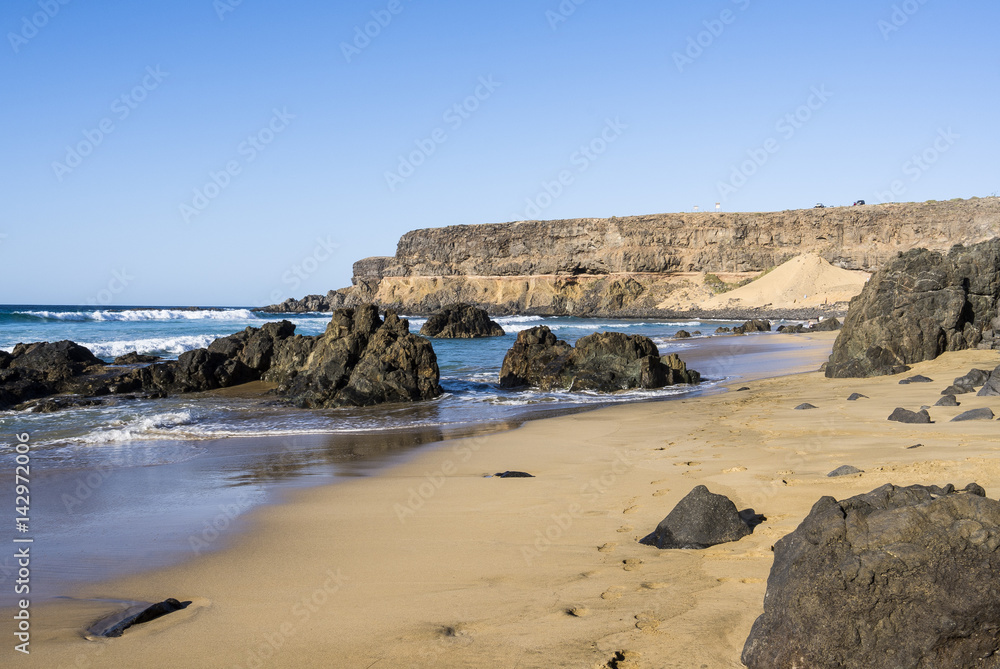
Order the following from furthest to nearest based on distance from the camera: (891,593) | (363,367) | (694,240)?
(694,240) → (363,367) → (891,593)

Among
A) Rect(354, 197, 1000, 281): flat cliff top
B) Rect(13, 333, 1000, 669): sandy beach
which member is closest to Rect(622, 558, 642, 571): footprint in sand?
Rect(13, 333, 1000, 669): sandy beach

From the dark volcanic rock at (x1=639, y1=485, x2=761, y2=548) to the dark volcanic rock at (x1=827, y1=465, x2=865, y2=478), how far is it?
1.37 meters

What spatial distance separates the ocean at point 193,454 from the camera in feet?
16.5

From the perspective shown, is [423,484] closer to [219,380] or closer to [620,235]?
[219,380]

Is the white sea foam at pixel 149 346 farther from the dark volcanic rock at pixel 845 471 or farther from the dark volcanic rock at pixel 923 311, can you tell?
the dark volcanic rock at pixel 845 471

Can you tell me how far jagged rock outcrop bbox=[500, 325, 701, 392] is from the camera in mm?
14938

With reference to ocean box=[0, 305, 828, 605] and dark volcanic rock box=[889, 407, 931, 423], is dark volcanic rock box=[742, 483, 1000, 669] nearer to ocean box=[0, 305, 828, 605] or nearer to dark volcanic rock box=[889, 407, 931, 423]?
ocean box=[0, 305, 828, 605]

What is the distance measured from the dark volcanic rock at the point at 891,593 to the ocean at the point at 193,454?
12.6 feet

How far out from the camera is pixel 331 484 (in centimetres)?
681

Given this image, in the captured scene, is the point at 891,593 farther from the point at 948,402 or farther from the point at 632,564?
the point at 948,402

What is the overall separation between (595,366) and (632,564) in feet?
38.0

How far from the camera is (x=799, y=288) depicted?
60.7 metres

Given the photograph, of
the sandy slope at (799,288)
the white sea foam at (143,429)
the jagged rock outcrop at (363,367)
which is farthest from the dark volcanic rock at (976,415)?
the sandy slope at (799,288)

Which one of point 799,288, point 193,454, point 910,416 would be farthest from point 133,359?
point 799,288
